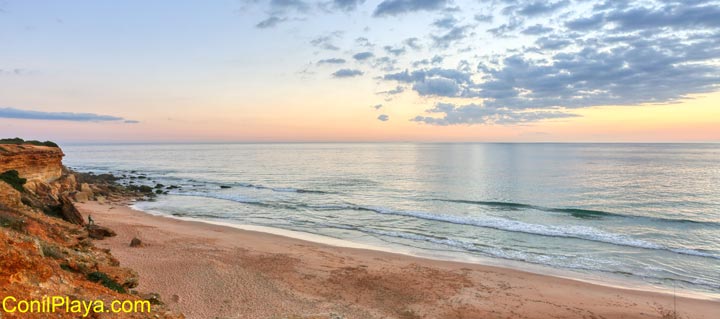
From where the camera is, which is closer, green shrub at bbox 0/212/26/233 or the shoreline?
green shrub at bbox 0/212/26/233

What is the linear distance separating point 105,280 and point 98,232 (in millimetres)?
11457

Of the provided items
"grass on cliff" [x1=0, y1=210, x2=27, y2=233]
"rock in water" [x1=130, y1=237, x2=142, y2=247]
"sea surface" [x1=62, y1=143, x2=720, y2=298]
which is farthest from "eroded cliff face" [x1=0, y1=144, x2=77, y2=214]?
"grass on cliff" [x1=0, y1=210, x2=27, y2=233]

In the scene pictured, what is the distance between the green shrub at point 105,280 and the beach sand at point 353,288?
6.59 feet

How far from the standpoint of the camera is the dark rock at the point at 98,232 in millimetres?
18109

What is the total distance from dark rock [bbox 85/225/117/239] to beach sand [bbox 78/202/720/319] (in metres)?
0.42

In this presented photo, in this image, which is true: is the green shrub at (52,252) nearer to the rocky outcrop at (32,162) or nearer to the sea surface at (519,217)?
the sea surface at (519,217)

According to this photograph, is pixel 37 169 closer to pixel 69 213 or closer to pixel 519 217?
pixel 69 213

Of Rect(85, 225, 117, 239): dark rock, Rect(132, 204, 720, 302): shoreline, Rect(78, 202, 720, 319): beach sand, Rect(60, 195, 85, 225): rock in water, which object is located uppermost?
Rect(60, 195, 85, 225): rock in water

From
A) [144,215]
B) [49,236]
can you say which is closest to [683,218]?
[49,236]

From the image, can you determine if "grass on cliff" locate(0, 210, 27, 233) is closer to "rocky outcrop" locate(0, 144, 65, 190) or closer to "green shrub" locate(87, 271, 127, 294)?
"green shrub" locate(87, 271, 127, 294)

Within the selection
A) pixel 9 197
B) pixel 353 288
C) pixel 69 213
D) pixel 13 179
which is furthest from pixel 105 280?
pixel 13 179

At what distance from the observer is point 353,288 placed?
46.3ft

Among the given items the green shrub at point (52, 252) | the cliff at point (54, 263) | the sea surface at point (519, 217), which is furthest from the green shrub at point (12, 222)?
the sea surface at point (519, 217)

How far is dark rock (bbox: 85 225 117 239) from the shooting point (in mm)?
18109
